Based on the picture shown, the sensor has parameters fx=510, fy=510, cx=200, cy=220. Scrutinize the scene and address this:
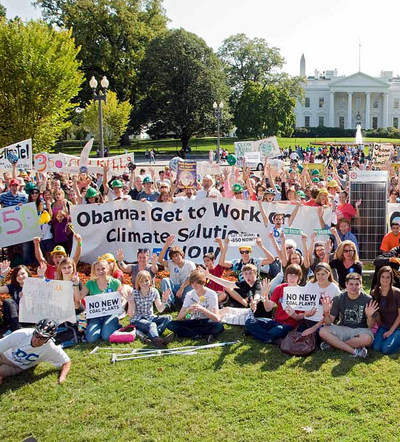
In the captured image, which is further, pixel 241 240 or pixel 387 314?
pixel 241 240

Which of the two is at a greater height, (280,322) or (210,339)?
(280,322)

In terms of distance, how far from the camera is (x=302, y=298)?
22.0 feet

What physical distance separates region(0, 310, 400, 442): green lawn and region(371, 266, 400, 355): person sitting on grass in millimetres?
179

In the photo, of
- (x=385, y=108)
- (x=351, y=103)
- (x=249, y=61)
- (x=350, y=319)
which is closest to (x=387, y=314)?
(x=350, y=319)

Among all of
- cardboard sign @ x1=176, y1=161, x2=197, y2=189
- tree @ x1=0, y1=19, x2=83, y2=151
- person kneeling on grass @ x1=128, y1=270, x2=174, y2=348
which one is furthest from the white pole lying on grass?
tree @ x1=0, y1=19, x2=83, y2=151

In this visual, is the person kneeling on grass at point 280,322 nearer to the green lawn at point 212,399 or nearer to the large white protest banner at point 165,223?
the green lawn at point 212,399

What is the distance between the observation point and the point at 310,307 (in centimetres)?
671

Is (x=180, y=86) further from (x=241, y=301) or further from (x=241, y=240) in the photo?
(x=241, y=301)

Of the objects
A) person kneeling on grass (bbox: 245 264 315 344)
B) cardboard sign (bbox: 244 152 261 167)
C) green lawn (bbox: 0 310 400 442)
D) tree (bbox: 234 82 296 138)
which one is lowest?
green lawn (bbox: 0 310 400 442)

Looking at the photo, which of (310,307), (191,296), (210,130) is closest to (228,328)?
(191,296)

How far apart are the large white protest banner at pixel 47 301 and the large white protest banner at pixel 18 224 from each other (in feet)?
9.50

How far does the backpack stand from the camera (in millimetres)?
6877

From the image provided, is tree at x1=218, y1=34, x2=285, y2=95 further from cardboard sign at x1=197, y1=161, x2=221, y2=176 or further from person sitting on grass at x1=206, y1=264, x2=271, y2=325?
person sitting on grass at x1=206, y1=264, x2=271, y2=325

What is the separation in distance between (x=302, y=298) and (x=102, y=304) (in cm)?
271
